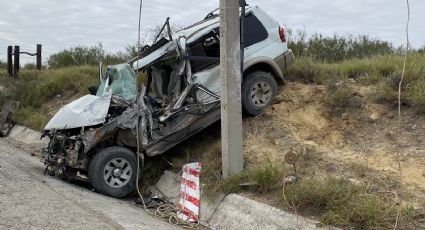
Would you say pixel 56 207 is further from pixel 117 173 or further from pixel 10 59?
pixel 10 59

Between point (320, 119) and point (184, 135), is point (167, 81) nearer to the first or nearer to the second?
point (184, 135)

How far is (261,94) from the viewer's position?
1002 centimetres

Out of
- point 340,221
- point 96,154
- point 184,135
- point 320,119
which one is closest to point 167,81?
point 184,135

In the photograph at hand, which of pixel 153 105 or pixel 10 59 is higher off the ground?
pixel 10 59

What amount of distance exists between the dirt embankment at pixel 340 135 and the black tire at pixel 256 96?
0.16 metres

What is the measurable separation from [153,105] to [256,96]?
2.09m

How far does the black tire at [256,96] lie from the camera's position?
967 cm

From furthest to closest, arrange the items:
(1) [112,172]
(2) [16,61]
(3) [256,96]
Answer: (2) [16,61], (3) [256,96], (1) [112,172]

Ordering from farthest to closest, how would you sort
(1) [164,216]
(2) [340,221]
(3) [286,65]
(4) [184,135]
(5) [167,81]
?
(3) [286,65] → (5) [167,81] → (4) [184,135] → (1) [164,216] → (2) [340,221]

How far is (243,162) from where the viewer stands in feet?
26.9

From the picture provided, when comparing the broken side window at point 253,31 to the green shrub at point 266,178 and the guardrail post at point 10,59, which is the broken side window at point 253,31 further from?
the guardrail post at point 10,59

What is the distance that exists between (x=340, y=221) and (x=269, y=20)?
5.64 metres

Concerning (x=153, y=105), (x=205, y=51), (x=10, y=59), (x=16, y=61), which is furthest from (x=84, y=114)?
(x=10, y=59)

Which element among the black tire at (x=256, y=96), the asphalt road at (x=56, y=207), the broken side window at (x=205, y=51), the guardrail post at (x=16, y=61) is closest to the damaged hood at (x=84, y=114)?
the asphalt road at (x=56, y=207)
